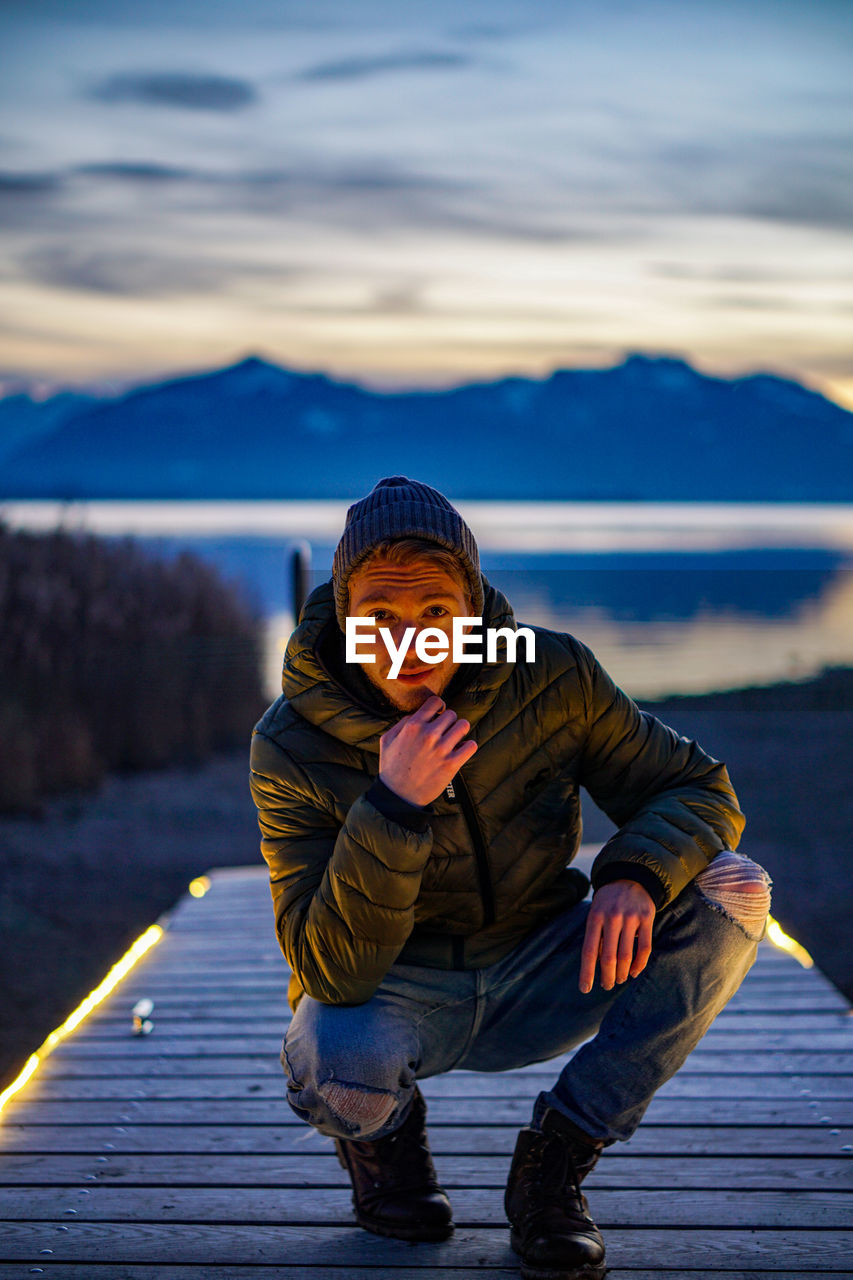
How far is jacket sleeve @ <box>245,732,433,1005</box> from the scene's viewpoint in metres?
1.88

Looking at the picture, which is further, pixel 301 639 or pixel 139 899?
pixel 139 899

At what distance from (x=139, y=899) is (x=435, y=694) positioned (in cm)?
476

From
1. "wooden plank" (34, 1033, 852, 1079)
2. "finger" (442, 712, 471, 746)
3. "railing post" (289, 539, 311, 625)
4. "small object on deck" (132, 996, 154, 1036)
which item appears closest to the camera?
"finger" (442, 712, 471, 746)

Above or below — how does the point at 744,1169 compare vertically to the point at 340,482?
above

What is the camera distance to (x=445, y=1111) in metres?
2.73

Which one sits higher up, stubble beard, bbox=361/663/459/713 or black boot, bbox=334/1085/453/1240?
stubble beard, bbox=361/663/459/713

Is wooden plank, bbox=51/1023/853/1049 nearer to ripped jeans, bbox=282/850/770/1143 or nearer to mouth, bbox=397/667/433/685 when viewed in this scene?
ripped jeans, bbox=282/850/770/1143

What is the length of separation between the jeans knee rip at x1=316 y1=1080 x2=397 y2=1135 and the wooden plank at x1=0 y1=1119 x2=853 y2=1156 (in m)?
0.54

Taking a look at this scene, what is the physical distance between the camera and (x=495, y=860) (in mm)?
2205

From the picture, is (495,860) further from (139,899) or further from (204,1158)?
(139,899)

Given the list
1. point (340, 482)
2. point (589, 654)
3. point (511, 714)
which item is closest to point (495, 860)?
point (511, 714)

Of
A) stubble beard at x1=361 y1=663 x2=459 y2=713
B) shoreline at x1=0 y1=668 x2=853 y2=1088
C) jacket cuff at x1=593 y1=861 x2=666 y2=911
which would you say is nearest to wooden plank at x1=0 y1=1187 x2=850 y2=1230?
jacket cuff at x1=593 y1=861 x2=666 y2=911

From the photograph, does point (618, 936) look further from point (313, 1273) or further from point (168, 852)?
point (168, 852)

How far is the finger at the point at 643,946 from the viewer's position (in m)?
2.02
